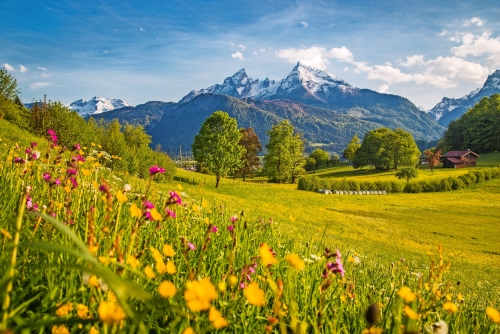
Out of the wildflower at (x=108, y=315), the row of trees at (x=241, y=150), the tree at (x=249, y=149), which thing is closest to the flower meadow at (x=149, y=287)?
the wildflower at (x=108, y=315)

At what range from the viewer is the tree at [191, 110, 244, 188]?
38188 millimetres

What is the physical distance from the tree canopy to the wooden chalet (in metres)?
7.83

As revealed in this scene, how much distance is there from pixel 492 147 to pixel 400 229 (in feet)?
242

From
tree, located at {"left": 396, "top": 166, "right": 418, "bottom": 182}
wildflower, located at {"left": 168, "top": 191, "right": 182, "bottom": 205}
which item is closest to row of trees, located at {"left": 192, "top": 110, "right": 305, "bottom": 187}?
tree, located at {"left": 396, "top": 166, "right": 418, "bottom": 182}

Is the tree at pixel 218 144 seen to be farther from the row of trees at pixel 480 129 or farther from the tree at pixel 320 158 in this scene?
the row of trees at pixel 480 129

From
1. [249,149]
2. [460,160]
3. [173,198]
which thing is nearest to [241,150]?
[249,149]

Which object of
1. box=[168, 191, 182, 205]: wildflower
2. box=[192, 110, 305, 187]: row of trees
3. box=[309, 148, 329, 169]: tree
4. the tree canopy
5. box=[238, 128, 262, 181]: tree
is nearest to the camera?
box=[168, 191, 182, 205]: wildflower

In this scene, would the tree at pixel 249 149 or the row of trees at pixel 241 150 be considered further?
the tree at pixel 249 149

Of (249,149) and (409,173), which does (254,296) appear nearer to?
(409,173)

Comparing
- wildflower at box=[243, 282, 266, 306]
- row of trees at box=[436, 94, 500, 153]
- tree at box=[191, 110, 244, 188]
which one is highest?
row of trees at box=[436, 94, 500, 153]

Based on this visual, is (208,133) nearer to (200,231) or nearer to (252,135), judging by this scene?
(252,135)

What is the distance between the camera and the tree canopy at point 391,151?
232ft

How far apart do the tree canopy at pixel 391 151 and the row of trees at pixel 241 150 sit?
20.7 metres

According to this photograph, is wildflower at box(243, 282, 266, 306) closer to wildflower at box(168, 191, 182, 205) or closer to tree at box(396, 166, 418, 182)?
wildflower at box(168, 191, 182, 205)
